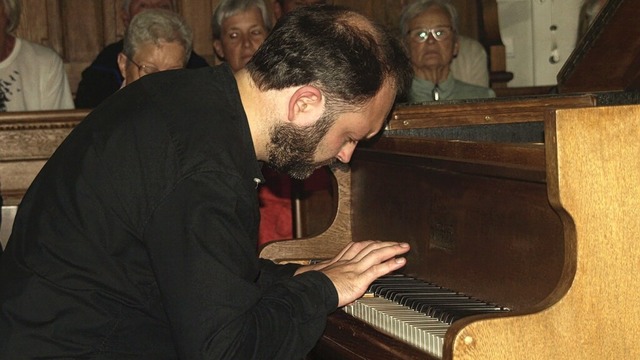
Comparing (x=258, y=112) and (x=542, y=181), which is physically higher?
(x=258, y=112)

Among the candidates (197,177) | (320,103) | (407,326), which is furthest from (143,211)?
(407,326)

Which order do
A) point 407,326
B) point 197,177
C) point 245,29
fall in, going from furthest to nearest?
1. point 245,29
2. point 407,326
3. point 197,177

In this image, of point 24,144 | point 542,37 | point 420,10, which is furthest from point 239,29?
point 542,37

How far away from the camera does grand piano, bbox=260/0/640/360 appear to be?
2.16 m

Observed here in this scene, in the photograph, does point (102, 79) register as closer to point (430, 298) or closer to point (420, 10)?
point (420, 10)

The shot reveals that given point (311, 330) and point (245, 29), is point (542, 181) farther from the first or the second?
point (245, 29)

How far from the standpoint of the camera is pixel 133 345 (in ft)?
7.46

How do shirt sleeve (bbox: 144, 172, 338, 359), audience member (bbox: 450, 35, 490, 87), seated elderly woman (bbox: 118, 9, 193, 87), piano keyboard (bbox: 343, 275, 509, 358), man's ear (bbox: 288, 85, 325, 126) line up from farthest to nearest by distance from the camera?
audience member (bbox: 450, 35, 490, 87)
seated elderly woman (bbox: 118, 9, 193, 87)
piano keyboard (bbox: 343, 275, 509, 358)
man's ear (bbox: 288, 85, 325, 126)
shirt sleeve (bbox: 144, 172, 338, 359)

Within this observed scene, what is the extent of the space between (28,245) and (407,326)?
87cm

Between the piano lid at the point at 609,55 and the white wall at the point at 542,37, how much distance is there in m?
3.79

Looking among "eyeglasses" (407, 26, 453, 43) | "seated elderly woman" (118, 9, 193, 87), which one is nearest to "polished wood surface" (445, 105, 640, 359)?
"seated elderly woman" (118, 9, 193, 87)

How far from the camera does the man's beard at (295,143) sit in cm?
230

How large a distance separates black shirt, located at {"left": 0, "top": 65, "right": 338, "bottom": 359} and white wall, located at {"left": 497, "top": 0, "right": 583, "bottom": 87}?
5363 mm

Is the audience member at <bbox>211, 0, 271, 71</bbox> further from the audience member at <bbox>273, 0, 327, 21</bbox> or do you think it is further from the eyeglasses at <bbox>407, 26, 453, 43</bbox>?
the eyeglasses at <bbox>407, 26, 453, 43</bbox>
